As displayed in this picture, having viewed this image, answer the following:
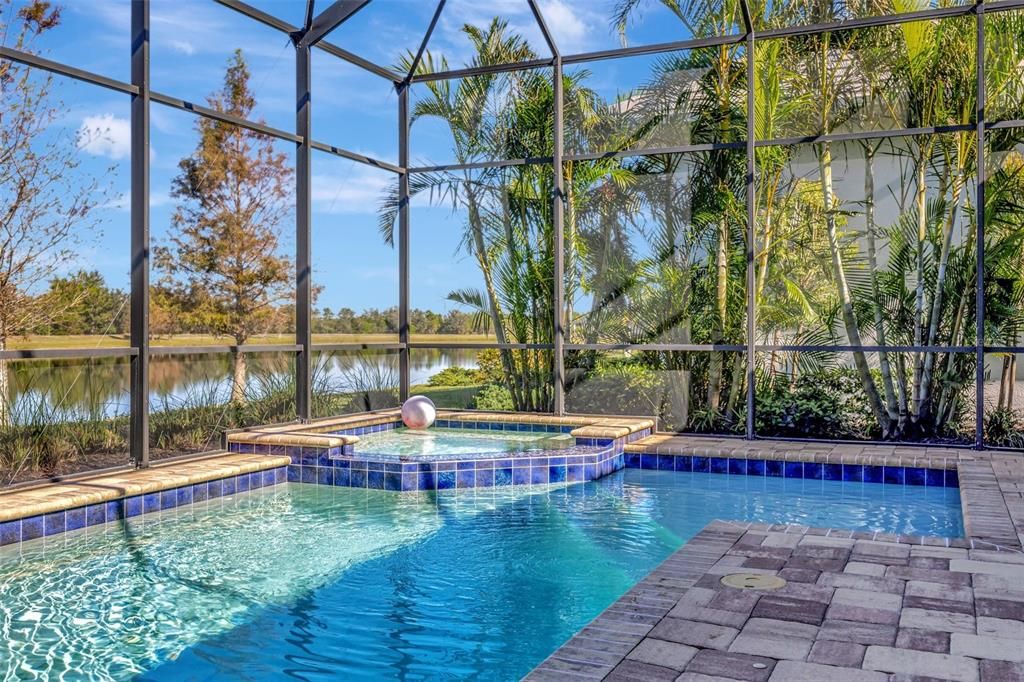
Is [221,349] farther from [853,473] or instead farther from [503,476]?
[853,473]

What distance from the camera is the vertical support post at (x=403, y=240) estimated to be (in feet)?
32.6

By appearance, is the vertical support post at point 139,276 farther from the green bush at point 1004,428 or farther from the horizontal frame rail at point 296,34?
the green bush at point 1004,428

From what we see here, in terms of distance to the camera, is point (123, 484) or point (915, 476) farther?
point (915, 476)

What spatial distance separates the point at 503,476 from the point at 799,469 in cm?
242

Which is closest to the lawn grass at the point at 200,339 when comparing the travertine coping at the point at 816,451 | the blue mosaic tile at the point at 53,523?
the blue mosaic tile at the point at 53,523

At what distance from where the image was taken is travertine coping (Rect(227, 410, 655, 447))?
22.9 ft

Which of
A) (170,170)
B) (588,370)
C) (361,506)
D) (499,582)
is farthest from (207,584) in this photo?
(170,170)

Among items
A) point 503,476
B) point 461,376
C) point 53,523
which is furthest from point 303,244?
point 53,523

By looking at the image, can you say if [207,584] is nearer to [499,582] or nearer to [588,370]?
[499,582]

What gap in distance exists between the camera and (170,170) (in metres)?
9.35

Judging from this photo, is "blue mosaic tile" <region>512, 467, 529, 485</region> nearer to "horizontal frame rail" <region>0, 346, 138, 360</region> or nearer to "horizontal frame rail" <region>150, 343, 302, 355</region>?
"horizontal frame rail" <region>150, 343, 302, 355</region>

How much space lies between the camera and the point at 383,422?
880 cm

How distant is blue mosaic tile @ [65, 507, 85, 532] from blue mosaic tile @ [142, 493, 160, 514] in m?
0.45

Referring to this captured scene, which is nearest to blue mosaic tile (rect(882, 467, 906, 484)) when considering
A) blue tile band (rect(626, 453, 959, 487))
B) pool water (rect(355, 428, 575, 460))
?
blue tile band (rect(626, 453, 959, 487))
